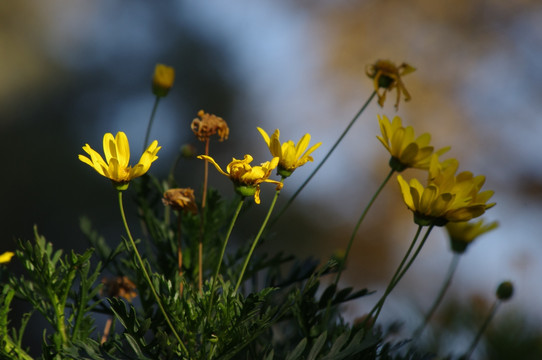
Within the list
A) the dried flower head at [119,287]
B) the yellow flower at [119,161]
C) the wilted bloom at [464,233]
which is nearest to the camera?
the yellow flower at [119,161]

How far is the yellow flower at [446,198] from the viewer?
0.35 metres

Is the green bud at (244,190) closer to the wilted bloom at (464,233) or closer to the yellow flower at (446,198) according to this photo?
the yellow flower at (446,198)

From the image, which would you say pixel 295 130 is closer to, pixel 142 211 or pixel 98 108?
pixel 98 108

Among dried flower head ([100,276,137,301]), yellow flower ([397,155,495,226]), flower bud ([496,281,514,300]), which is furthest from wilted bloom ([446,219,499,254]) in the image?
dried flower head ([100,276,137,301])

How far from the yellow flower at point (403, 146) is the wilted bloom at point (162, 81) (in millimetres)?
239

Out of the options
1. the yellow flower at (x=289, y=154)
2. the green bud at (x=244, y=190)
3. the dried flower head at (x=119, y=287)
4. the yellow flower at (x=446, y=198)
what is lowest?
the dried flower head at (x=119, y=287)

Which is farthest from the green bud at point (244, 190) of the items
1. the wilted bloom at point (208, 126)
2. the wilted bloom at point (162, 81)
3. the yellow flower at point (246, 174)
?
the wilted bloom at point (162, 81)

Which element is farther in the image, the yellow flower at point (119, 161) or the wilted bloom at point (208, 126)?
the wilted bloom at point (208, 126)

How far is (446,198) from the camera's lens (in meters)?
0.35

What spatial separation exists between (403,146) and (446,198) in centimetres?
8

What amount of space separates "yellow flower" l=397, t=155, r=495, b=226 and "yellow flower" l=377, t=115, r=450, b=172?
5cm

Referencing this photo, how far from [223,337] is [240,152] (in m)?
3.55

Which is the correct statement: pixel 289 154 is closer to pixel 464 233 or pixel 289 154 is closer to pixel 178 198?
pixel 178 198

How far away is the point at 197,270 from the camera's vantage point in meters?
0.44
